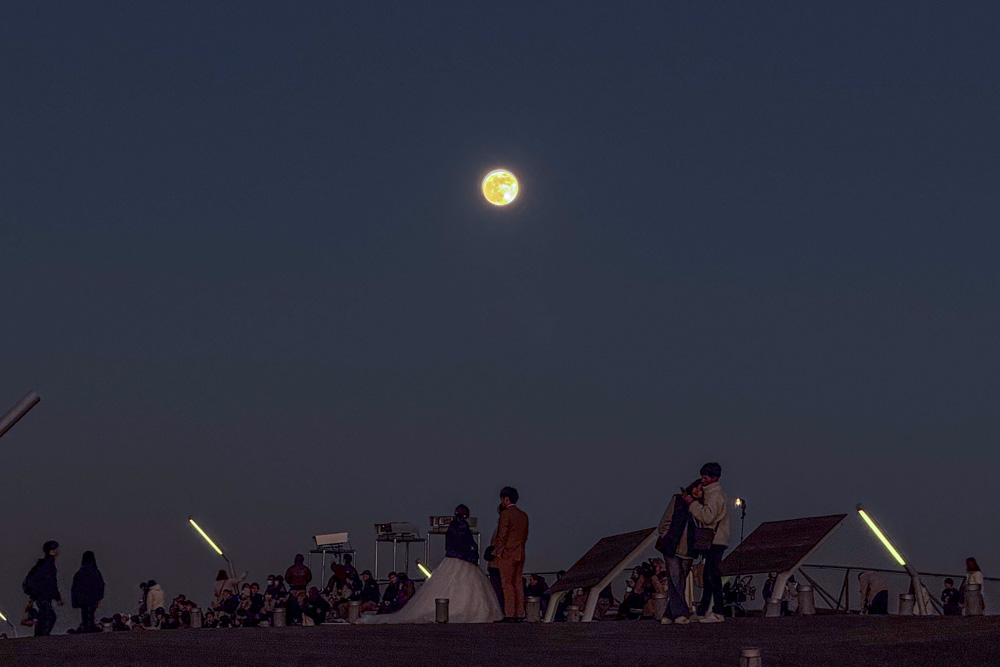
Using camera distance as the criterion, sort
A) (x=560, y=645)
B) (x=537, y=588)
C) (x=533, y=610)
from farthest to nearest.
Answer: (x=537, y=588) < (x=533, y=610) < (x=560, y=645)

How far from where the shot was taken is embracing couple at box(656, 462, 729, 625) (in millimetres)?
17156

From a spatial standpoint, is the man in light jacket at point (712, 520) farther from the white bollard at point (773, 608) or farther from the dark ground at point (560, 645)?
the white bollard at point (773, 608)

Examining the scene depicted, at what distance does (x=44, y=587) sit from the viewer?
73.0 feet

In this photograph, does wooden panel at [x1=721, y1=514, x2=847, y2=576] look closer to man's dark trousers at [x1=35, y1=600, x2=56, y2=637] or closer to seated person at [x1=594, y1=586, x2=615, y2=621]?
seated person at [x1=594, y1=586, x2=615, y2=621]

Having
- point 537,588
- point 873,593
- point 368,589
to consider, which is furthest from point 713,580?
point 368,589

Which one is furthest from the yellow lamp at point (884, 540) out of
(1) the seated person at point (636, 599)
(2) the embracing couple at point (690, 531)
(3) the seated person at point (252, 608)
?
(3) the seated person at point (252, 608)

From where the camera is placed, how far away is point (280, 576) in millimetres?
→ 29844

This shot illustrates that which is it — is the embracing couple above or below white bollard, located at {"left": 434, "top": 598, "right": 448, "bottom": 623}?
above

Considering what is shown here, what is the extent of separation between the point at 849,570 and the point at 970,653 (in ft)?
41.2

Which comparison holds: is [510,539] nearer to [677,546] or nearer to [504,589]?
[504,589]

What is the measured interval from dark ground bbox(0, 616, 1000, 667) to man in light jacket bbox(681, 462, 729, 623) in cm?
40

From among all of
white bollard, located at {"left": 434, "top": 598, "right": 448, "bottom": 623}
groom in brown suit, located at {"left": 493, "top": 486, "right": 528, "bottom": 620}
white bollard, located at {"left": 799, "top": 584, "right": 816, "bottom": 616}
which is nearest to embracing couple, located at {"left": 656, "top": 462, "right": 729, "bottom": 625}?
groom in brown suit, located at {"left": 493, "top": 486, "right": 528, "bottom": 620}

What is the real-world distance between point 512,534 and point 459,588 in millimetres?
1163

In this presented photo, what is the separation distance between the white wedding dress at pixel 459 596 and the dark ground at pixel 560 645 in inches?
119
